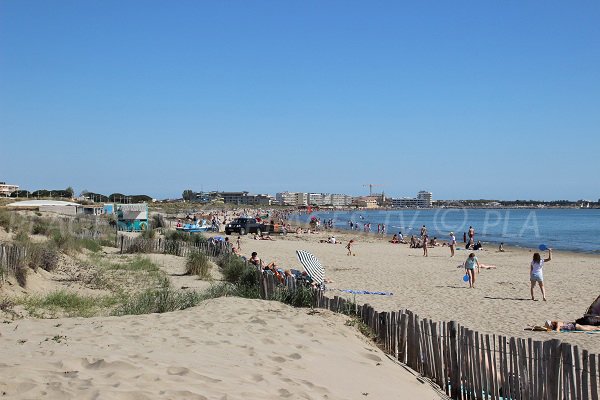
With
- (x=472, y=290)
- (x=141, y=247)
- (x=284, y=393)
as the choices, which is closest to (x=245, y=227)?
(x=141, y=247)

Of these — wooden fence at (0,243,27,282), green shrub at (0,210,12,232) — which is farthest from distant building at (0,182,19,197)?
wooden fence at (0,243,27,282)

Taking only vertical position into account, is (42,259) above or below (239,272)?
above

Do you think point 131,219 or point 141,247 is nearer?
point 141,247

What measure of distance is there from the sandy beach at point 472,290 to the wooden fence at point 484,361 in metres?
3.99

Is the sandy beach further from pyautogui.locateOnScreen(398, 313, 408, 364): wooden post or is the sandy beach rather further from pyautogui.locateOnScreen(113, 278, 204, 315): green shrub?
pyautogui.locateOnScreen(113, 278, 204, 315): green shrub

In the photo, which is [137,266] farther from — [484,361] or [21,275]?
[484,361]

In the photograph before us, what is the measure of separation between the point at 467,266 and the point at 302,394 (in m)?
13.3

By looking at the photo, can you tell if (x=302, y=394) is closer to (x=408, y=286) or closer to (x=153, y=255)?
(x=408, y=286)

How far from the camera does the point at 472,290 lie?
16.7 metres

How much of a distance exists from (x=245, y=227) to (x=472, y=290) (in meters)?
29.9

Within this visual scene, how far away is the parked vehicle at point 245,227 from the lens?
144ft

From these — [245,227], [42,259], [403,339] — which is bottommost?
[245,227]

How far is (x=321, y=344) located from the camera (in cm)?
677

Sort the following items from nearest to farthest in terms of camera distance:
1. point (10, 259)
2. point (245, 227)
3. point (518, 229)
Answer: point (10, 259) → point (245, 227) → point (518, 229)
